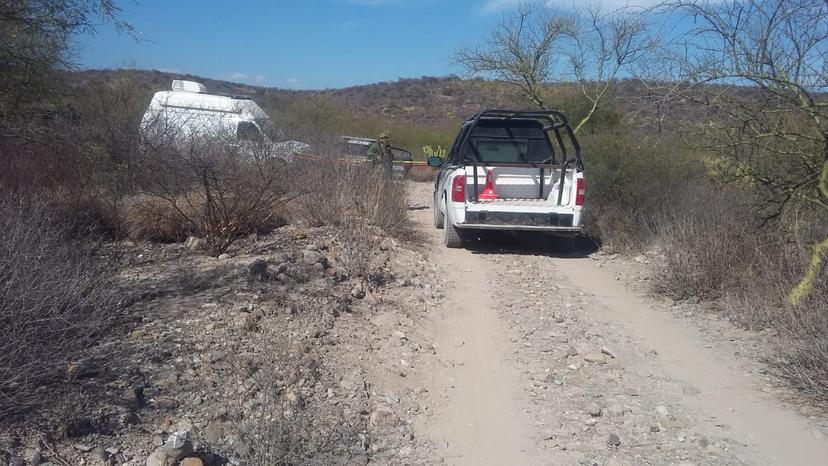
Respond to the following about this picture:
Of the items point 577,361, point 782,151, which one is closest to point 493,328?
point 577,361

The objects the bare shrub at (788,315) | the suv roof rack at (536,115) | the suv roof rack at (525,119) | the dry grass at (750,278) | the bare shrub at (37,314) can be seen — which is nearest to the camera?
the bare shrub at (37,314)

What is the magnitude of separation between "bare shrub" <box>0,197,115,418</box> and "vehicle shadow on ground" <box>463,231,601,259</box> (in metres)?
6.19

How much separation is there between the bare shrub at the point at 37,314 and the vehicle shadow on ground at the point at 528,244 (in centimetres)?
619

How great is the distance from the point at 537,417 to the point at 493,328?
6.62ft

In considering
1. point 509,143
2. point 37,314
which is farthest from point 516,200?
point 37,314

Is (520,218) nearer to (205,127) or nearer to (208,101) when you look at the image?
(205,127)

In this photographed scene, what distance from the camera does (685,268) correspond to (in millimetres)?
7902

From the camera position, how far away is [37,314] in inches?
178

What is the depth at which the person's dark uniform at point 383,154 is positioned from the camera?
1338 centimetres

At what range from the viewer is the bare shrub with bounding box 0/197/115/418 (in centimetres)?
411

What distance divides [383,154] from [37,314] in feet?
38.5

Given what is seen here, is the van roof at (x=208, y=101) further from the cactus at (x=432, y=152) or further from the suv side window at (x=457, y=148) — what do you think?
the cactus at (x=432, y=152)

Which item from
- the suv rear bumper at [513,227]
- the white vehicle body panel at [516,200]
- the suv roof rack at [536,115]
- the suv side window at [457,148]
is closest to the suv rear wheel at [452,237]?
the white vehicle body panel at [516,200]

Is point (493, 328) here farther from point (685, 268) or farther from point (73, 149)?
point (73, 149)
